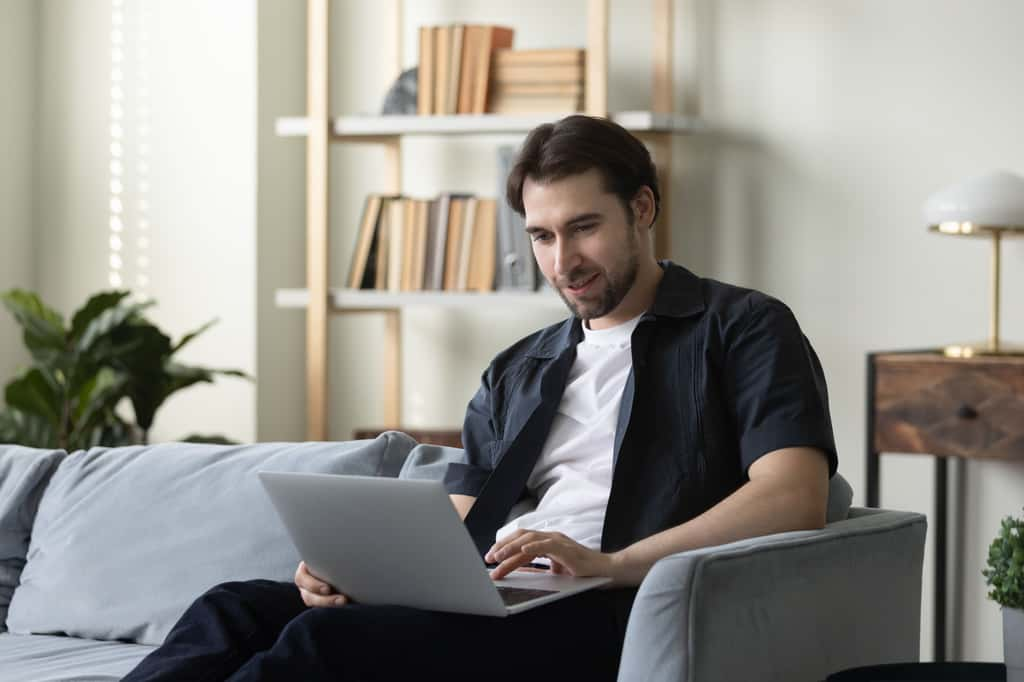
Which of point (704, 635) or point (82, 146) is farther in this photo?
point (82, 146)

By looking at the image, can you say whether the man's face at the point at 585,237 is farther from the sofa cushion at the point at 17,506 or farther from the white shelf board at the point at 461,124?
the white shelf board at the point at 461,124

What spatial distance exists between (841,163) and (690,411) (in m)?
1.71

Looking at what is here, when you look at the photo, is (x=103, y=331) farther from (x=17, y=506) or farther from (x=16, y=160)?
(x=17, y=506)

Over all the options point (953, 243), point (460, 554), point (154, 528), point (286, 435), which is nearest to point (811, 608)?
point (460, 554)

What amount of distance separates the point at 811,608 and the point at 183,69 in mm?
2683

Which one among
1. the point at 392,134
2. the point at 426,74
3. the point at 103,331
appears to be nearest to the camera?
the point at 103,331

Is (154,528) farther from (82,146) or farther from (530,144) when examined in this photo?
(82,146)

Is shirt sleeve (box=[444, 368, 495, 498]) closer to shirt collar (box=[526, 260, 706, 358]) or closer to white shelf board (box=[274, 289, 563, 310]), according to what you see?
shirt collar (box=[526, 260, 706, 358])

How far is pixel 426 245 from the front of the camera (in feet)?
12.0

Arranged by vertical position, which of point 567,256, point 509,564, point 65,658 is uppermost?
point 567,256

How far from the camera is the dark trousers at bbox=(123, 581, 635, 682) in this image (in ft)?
5.46

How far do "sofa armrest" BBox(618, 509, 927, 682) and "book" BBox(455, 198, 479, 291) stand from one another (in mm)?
1619

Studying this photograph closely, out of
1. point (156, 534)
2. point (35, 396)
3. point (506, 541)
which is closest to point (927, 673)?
point (506, 541)

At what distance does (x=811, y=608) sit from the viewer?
1.86 metres
